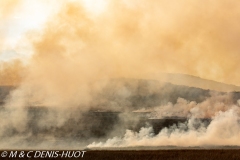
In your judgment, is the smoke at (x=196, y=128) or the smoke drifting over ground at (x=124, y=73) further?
the smoke at (x=196, y=128)

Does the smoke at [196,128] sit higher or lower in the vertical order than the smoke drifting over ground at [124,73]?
lower

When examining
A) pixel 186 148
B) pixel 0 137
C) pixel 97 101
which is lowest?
pixel 186 148

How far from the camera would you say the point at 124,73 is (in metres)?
4.34

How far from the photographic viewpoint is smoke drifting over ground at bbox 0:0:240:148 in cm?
414

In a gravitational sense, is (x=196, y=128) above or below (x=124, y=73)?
below

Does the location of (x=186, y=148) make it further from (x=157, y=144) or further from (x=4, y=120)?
(x=4, y=120)

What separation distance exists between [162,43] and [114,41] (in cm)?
69

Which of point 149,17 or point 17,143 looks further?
point 149,17

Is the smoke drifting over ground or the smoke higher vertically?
the smoke drifting over ground

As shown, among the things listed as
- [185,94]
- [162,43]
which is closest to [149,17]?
[162,43]

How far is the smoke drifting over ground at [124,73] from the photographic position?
13.6ft

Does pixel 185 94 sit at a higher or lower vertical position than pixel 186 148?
higher

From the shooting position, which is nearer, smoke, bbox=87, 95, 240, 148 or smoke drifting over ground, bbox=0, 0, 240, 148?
smoke drifting over ground, bbox=0, 0, 240, 148

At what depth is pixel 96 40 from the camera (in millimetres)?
4316
